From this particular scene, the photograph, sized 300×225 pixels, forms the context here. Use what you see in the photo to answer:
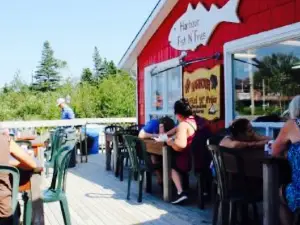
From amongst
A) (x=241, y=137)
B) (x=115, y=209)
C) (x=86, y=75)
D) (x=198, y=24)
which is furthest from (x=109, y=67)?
(x=241, y=137)

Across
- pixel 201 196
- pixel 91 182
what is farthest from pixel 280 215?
pixel 91 182

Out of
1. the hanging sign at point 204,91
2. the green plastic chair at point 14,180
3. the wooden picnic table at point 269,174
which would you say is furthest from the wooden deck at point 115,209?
the hanging sign at point 204,91

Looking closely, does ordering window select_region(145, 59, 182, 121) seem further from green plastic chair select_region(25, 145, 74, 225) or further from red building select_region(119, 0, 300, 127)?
green plastic chair select_region(25, 145, 74, 225)

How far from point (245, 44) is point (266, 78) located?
530 mm

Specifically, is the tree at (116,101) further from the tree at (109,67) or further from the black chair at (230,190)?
the tree at (109,67)

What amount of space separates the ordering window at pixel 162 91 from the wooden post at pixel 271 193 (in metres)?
4.27

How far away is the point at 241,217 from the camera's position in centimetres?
398

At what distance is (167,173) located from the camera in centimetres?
496

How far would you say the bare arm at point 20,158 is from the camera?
117 inches

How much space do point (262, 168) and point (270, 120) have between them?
2043mm

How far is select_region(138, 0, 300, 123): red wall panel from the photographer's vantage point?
4.83 m

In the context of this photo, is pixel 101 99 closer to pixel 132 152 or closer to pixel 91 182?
pixel 91 182

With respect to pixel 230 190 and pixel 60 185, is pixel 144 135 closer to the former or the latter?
pixel 60 185

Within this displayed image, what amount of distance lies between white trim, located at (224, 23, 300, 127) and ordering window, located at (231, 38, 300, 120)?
0.06 metres
